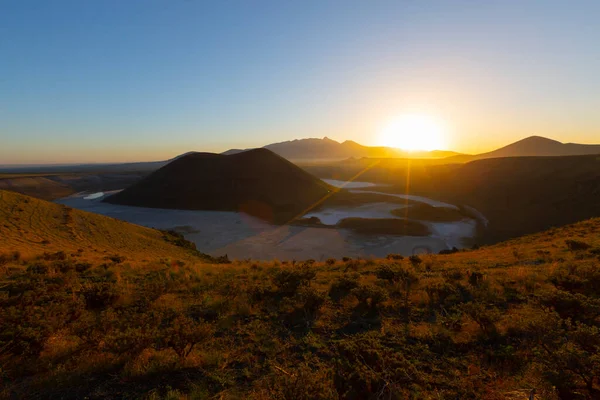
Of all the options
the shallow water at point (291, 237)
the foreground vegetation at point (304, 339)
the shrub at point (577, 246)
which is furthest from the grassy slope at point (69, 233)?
the shrub at point (577, 246)

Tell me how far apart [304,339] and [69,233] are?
920 inches

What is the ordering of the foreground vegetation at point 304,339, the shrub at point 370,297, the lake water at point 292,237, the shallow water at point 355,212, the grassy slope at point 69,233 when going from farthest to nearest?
1. the shallow water at point 355,212
2. the lake water at point 292,237
3. the grassy slope at point 69,233
4. the shrub at point 370,297
5. the foreground vegetation at point 304,339

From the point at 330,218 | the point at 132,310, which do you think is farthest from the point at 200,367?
the point at 330,218

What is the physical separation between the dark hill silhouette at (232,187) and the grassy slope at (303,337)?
42496mm

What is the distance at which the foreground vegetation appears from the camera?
12.9 ft

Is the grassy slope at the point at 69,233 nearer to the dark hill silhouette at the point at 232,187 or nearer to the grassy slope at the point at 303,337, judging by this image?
the grassy slope at the point at 303,337

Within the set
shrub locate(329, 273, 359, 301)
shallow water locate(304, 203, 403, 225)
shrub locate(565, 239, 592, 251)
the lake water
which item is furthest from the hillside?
shrub locate(329, 273, 359, 301)

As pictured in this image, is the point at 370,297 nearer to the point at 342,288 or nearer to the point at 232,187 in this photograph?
the point at 342,288

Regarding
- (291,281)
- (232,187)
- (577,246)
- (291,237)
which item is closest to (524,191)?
(291,237)

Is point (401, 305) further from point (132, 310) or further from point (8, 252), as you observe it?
point (8, 252)

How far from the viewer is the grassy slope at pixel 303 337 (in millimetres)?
3936

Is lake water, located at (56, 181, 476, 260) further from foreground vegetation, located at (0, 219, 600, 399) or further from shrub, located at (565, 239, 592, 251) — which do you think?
foreground vegetation, located at (0, 219, 600, 399)

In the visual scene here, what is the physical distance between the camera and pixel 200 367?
4.53 m

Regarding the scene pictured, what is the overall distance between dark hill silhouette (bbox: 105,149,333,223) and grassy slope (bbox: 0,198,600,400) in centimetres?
4250
